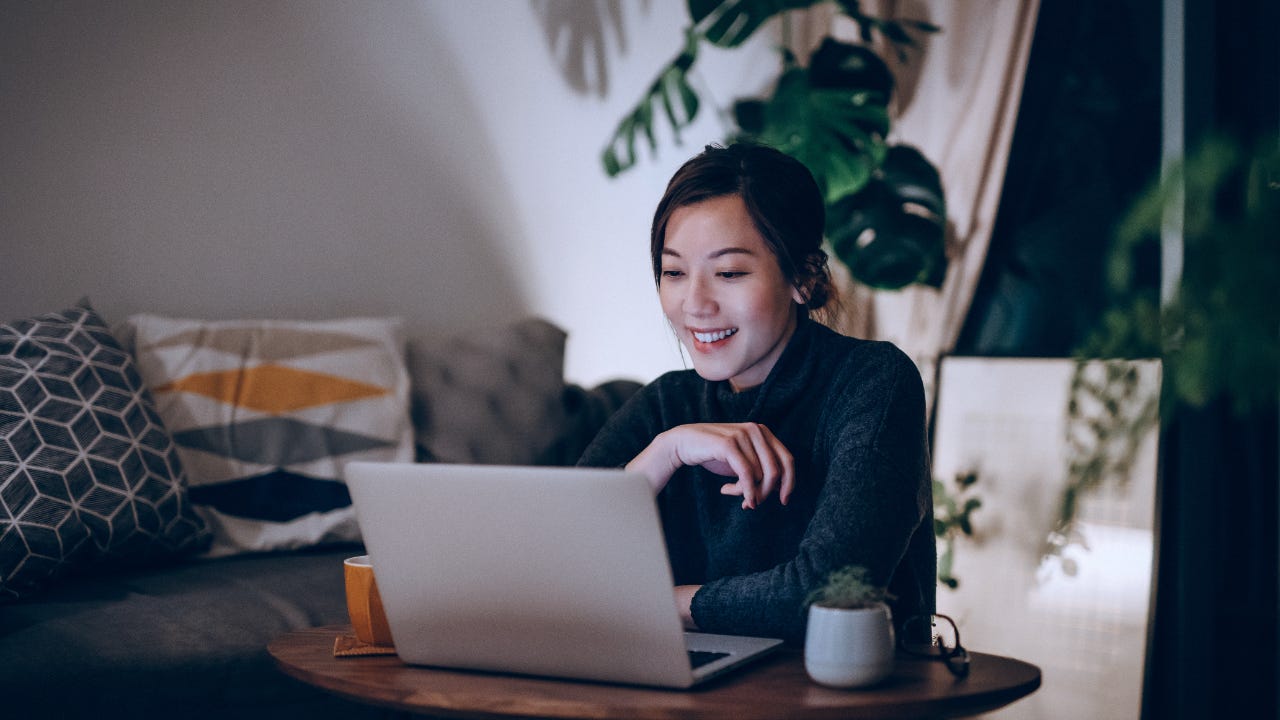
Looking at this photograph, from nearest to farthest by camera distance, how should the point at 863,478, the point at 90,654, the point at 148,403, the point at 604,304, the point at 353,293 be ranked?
the point at 863,478
the point at 90,654
the point at 148,403
the point at 353,293
the point at 604,304

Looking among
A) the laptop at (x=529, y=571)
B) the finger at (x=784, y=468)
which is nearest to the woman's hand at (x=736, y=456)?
the finger at (x=784, y=468)

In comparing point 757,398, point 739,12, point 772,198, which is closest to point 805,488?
point 757,398

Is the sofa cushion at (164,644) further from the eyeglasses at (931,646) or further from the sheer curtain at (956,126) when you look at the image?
the sheer curtain at (956,126)

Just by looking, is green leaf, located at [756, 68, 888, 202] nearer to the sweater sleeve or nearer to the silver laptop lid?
the sweater sleeve

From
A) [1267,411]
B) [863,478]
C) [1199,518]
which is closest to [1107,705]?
[1199,518]

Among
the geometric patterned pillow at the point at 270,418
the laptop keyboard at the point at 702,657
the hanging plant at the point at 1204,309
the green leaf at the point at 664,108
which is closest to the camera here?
the hanging plant at the point at 1204,309

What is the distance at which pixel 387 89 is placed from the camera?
2.44 metres

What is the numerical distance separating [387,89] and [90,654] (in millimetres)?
1515


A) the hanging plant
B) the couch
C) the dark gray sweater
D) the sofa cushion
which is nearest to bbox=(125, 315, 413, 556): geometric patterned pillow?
the couch

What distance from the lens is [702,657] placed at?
86 cm

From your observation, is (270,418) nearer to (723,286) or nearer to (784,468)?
(723,286)

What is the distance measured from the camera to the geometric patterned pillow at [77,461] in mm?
1492

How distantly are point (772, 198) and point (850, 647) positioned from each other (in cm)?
63

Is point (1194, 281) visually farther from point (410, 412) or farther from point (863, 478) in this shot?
point (410, 412)
